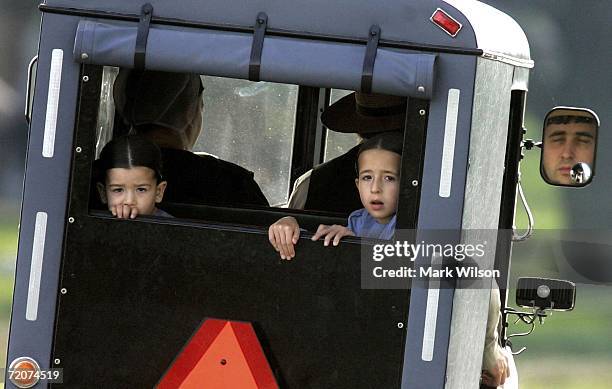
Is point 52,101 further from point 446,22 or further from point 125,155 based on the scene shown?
point 446,22

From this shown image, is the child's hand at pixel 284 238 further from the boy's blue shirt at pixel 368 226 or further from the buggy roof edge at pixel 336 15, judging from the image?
the buggy roof edge at pixel 336 15

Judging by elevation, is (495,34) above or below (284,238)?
above

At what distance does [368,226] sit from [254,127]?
5.02 ft

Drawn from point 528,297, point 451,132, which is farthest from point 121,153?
point 528,297

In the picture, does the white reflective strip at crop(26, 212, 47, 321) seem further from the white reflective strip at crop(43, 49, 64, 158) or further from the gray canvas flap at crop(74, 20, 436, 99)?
the gray canvas flap at crop(74, 20, 436, 99)

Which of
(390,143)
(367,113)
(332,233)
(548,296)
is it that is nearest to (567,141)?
(548,296)

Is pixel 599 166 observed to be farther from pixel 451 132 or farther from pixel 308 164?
pixel 451 132

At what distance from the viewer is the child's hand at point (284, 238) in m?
4.16

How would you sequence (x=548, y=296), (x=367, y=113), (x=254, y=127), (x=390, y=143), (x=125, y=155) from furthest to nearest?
(x=254, y=127)
(x=367, y=113)
(x=548, y=296)
(x=125, y=155)
(x=390, y=143)

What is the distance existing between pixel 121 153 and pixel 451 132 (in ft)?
3.54

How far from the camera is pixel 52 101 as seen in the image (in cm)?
425

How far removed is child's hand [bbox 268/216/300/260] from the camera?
416 centimetres

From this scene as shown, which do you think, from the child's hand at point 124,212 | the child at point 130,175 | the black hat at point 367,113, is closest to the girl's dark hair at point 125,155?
the child at point 130,175

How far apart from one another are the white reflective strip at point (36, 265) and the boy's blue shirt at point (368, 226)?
0.94 m
